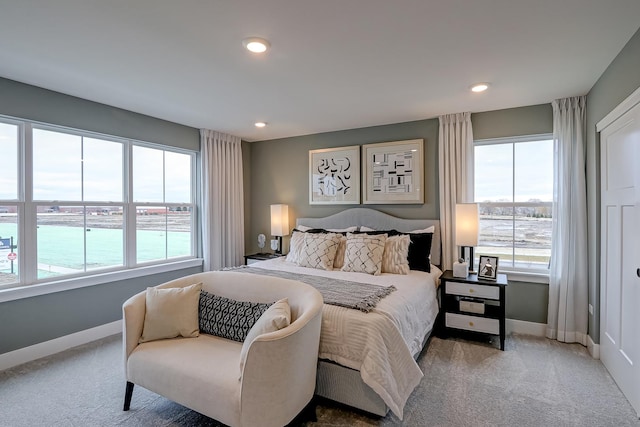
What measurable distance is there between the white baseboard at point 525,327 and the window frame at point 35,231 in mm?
4087

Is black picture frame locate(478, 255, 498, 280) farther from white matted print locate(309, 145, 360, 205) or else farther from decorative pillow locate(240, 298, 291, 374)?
decorative pillow locate(240, 298, 291, 374)

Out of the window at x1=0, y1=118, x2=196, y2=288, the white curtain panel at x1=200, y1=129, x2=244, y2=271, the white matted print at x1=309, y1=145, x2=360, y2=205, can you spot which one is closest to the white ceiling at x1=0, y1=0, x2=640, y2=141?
the window at x1=0, y1=118, x2=196, y2=288

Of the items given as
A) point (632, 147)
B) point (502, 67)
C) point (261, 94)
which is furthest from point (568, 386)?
point (261, 94)

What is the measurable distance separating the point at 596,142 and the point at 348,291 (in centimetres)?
265

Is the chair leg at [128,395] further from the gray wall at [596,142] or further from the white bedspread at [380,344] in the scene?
the gray wall at [596,142]

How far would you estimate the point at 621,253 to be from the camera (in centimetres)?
239

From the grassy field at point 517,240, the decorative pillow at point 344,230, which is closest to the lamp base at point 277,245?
the decorative pillow at point 344,230

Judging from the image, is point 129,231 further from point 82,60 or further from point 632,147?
point 632,147

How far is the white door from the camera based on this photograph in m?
2.14

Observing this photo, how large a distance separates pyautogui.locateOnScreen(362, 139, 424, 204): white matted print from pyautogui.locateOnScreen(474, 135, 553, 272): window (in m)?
0.67

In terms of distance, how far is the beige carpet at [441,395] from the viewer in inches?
81.4

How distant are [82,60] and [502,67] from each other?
3260 mm

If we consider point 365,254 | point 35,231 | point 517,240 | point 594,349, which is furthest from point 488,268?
point 35,231

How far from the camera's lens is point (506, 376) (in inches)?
102
